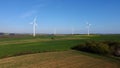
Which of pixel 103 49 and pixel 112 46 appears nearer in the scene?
pixel 103 49

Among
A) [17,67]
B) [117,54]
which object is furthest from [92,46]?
[17,67]

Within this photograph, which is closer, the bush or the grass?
the bush

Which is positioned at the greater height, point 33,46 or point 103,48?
point 103,48

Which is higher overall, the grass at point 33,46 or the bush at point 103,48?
the bush at point 103,48

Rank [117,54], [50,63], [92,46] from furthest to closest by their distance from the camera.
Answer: [92,46]
[117,54]
[50,63]

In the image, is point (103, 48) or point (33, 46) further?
point (33, 46)

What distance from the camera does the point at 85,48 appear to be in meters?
32.7

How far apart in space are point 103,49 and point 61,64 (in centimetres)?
982

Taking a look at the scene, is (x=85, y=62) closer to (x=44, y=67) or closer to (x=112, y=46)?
(x=44, y=67)

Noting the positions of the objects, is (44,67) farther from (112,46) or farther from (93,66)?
(112,46)

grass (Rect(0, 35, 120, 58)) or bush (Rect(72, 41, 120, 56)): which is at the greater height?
bush (Rect(72, 41, 120, 56))

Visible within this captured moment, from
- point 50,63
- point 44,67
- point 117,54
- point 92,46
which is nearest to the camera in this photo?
point 44,67

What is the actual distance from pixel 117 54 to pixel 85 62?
8.12 meters

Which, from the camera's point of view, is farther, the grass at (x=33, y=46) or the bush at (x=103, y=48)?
the grass at (x=33, y=46)
